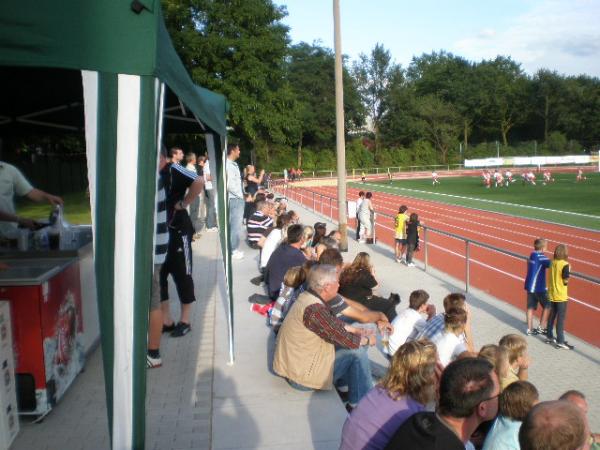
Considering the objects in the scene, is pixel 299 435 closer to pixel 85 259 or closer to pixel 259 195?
pixel 85 259

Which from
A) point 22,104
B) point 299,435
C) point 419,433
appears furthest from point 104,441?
point 22,104

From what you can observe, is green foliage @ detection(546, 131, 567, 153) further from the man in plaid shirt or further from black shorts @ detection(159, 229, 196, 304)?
the man in plaid shirt

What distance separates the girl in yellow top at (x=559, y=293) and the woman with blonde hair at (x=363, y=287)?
2.25 meters

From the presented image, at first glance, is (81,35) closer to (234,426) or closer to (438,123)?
(234,426)

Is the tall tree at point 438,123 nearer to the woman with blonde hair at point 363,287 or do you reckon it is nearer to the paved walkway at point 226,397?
the paved walkway at point 226,397

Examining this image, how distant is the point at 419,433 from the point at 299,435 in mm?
2132

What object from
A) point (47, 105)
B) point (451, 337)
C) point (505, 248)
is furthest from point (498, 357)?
point (505, 248)

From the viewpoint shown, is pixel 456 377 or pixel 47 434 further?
pixel 47 434

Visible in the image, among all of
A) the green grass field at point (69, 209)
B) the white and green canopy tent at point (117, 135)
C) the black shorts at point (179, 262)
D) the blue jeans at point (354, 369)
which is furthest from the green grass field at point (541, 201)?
the white and green canopy tent at point (117, 135)

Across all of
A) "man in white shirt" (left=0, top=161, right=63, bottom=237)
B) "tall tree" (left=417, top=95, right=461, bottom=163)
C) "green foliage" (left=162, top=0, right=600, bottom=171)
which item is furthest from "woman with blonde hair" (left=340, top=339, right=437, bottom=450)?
"tall tree" (left=417, top=95, right=461, bottom=163)

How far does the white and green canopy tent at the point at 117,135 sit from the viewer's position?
8.86 feet

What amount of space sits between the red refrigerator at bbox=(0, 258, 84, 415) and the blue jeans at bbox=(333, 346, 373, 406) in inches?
87.7

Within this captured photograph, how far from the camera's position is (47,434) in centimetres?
456

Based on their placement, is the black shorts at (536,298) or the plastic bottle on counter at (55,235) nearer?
the plastic bottle on counter at (55,235)
